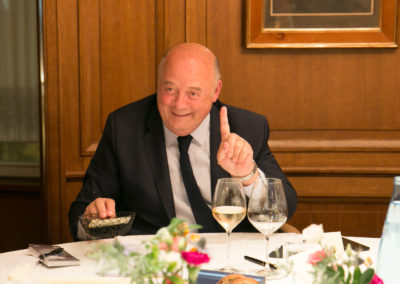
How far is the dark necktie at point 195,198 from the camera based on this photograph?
6.84 feet

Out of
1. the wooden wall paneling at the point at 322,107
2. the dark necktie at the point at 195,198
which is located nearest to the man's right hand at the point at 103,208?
the dark necktie at the point at 195,198

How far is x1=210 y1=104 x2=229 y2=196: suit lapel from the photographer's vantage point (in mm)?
2146

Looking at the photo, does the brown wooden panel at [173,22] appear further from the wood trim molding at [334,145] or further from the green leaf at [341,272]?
the green leaf at [341,272]

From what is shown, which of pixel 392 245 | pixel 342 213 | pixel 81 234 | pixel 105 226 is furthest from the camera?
pixel 342 213

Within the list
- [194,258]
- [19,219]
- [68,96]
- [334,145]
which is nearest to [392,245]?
[194,258]

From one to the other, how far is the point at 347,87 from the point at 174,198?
1.39 m

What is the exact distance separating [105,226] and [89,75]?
161 cm

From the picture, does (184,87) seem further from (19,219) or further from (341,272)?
(19,219)

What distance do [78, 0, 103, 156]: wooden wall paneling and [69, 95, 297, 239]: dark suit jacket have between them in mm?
792

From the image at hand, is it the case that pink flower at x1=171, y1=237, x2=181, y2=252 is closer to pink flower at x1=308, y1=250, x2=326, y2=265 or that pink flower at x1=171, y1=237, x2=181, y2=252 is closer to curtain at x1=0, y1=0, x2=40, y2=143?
pink flower at x1=308, y1=250, x2=326, y2=265

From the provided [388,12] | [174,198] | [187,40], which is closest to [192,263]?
[174,198]

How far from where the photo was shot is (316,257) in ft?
2.71

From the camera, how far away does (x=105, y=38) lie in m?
3.04

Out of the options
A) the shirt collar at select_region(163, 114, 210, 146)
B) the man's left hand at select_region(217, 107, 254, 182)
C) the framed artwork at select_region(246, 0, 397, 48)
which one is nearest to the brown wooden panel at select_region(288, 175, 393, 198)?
the framed artwork at select_region(246, 0, 397, 48)
